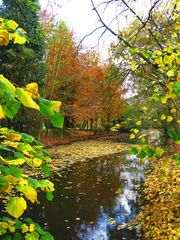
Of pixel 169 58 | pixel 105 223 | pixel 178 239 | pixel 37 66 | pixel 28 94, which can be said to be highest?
pixel 37 66

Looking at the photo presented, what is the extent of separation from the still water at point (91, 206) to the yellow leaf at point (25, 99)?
5318 mm

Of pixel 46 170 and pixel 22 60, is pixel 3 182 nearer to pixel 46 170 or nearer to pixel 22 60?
pixel 46 170

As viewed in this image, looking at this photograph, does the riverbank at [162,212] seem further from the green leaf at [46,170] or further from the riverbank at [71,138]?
the riverbank at [71,138]

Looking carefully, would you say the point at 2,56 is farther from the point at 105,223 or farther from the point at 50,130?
the point at 105,223

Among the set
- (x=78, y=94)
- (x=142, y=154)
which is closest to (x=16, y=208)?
(x=142, y=154)

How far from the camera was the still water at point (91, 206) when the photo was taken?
23.5ft

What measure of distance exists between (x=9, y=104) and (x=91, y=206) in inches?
325

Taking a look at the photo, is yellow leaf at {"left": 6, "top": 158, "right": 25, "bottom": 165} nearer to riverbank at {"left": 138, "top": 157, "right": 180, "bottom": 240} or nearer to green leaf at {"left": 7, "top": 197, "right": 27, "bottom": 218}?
green leaf at {"left": 7, "top": 197, "right": 27, "bottom": 218}

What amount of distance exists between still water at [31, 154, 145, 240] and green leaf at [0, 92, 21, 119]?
5.26m

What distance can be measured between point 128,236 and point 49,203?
10.5 ft

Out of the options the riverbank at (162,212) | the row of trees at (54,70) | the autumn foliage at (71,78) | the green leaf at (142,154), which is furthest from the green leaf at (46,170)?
the autumn foliage at (71,78)

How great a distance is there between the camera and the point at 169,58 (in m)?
3.51

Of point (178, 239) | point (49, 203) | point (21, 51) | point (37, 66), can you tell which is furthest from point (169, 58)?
point (37, 66)

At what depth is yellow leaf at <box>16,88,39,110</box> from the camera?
3.85 feet
